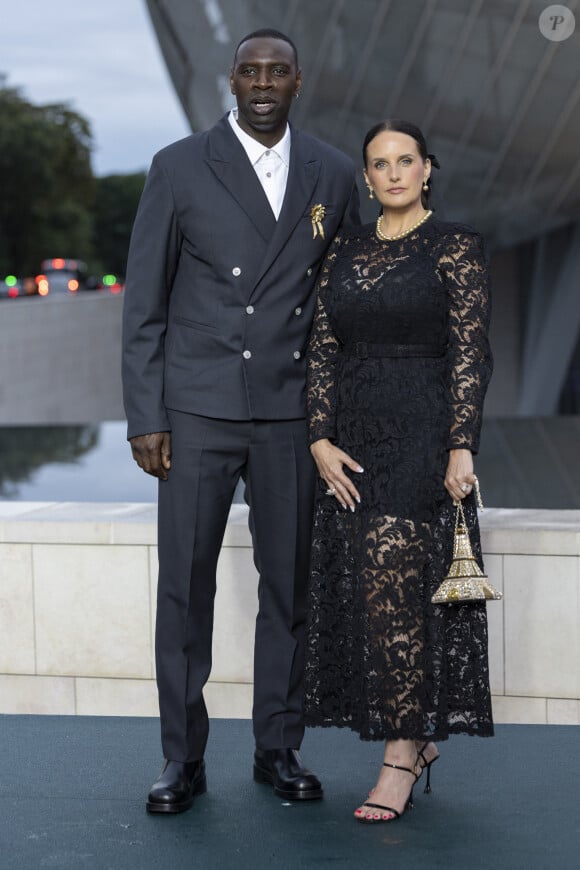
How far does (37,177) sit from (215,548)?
60584 mm

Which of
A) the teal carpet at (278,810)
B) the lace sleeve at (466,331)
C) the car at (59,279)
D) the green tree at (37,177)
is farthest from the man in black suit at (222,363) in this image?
the green tree at (37,177)

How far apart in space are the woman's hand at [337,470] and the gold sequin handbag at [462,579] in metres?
0.32

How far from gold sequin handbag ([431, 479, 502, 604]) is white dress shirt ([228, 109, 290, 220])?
1141 mm

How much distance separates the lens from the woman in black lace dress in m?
3.83

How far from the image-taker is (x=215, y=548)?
13.7ft

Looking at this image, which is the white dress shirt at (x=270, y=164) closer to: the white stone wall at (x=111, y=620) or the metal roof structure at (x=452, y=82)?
the white stone wall at (x=111, y=620)

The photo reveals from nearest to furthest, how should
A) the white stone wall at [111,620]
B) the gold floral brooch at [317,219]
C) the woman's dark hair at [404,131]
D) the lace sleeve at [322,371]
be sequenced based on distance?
the woman's dark hair at [404,131], the lace sleeve at [322,371], the gold floral brooch at [317,219], the white stone wall at [111,620]

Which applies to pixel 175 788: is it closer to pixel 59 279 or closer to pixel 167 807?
pixel 167 807

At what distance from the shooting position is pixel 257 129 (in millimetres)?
4035

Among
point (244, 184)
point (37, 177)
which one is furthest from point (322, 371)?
point (37, 177)

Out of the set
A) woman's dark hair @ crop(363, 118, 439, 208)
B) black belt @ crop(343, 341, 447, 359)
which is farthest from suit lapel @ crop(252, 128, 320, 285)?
black belt @ crop(343, 341, 447, 359)

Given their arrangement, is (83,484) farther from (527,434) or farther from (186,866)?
(186,866)

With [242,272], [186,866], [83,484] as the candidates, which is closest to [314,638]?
[186,866]

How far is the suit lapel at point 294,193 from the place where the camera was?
4027 millimetres
